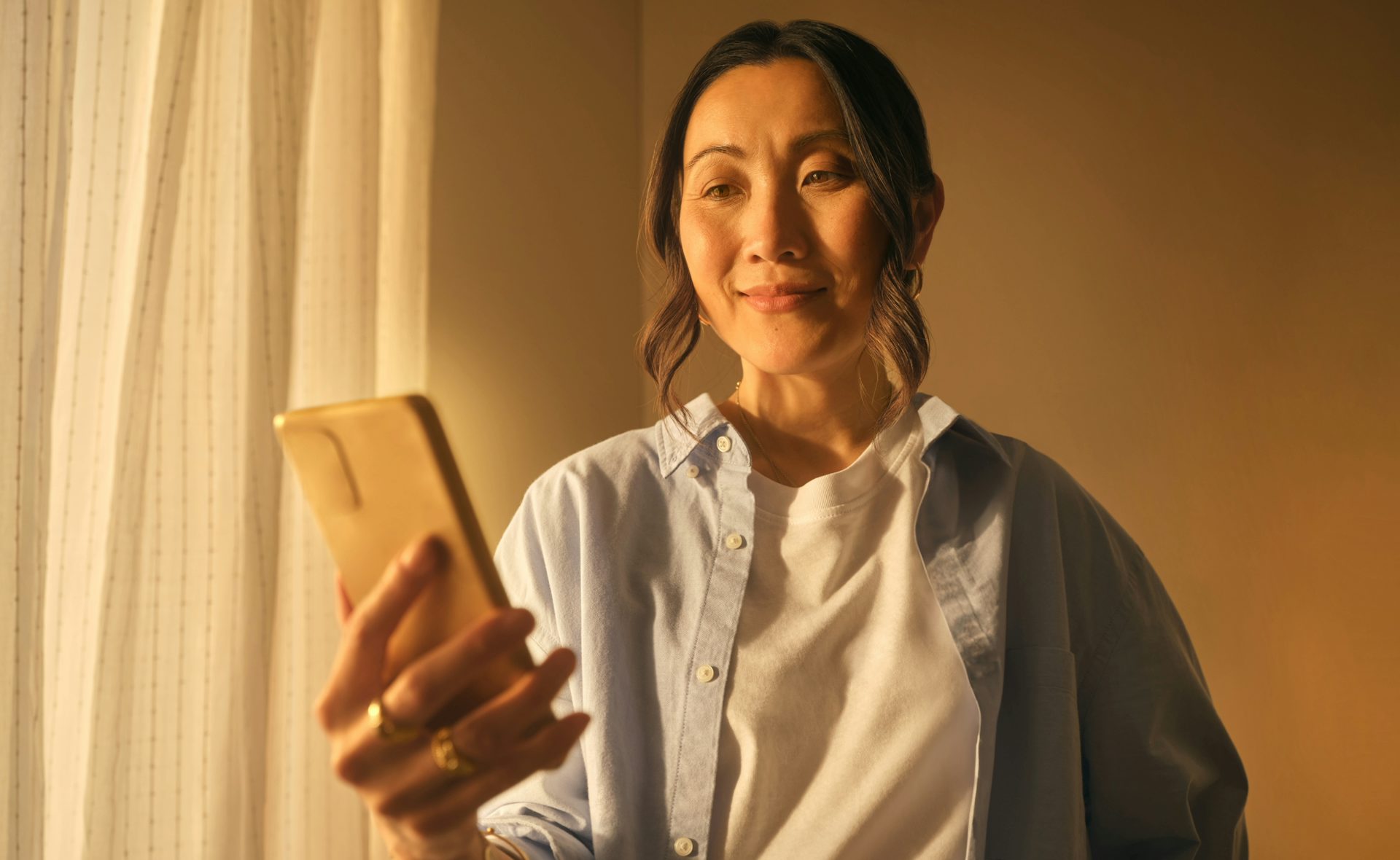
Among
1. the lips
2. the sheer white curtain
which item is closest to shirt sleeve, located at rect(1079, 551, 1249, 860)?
the lips

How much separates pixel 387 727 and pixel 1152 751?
678 millimetres

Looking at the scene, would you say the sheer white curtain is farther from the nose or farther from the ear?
the ear

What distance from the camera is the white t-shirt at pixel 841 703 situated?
784mm

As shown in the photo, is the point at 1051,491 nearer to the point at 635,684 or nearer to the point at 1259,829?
the point at 635,684

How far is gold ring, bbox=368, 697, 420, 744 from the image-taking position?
0.49 meters

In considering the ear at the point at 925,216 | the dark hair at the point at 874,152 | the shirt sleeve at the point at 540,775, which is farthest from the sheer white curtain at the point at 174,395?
the ear at the point at 925,216

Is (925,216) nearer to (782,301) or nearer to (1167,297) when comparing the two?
(782,301)

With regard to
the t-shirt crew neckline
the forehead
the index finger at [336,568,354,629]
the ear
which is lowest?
the index finger at [336,568,354,629]

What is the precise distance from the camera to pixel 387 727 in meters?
0.49

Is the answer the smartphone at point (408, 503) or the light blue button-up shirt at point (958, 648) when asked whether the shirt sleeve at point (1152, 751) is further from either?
the smartphone at point (408, 503)

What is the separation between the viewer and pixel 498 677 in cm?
52

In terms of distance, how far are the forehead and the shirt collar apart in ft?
0.79

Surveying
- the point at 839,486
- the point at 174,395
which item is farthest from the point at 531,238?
the point at 839,486

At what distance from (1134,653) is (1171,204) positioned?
1464mm
